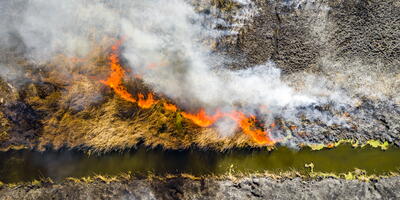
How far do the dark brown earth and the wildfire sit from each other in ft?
3.48

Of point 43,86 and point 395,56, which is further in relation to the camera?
point 43,86

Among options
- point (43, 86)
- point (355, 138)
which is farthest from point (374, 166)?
point (43, 86)

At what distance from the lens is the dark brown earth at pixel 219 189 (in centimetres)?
698

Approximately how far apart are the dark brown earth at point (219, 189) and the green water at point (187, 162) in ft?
0.79

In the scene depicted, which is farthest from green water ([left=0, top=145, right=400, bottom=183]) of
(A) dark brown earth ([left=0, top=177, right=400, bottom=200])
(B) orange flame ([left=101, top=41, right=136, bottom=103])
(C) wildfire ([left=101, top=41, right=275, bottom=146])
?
(B) orange flame ([left=101, top=41, right=136, bottom=103])

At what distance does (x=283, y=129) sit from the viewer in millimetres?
7168

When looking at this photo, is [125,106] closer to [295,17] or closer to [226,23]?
[226,23]

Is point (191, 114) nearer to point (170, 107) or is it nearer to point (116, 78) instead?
point (170, 107)

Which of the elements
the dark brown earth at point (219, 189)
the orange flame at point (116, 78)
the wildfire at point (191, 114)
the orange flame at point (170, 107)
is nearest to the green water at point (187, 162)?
the dark brown earth at point (219, 189)

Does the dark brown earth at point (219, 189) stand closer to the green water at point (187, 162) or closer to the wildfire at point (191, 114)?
the green water at point (187, 162)

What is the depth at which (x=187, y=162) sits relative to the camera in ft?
24.2

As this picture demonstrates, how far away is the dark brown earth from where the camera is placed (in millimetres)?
6977

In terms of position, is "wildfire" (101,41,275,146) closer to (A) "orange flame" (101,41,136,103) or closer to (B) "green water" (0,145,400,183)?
(A) "orange flame" (101,41,136,103)

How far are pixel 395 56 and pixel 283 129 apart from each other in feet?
9.81
